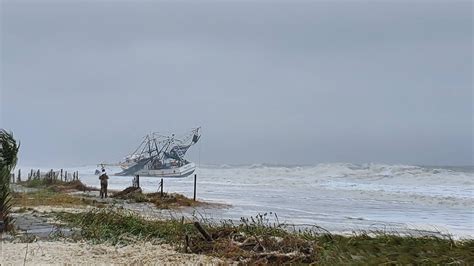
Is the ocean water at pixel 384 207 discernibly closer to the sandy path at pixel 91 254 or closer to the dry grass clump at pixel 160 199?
the dry grass clump at pixel 160 199

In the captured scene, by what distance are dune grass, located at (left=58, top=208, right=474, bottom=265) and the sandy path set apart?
0.52 m

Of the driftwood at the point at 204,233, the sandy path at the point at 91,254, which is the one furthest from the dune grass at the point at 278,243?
the sandy path at the point at 91,254

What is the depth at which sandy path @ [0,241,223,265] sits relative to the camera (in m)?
11.0

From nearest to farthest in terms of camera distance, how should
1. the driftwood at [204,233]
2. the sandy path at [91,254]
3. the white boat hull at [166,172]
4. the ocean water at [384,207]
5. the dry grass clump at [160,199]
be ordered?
the sandy path at [91,254], the driftwood at [204,233], the ocean water at [384,207], the dry grass clump at [160,199], the white boat hull at [166,172]

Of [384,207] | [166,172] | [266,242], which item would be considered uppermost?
[166,172]

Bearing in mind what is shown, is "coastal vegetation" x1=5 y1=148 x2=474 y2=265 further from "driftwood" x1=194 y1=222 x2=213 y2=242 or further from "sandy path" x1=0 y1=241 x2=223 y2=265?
"sandy path" x1=0 y1=241 x2=223 y2=265

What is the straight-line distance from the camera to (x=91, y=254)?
38.5 ft

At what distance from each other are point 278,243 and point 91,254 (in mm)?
3592

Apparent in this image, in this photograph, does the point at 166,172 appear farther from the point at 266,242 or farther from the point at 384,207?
the point at 266,242

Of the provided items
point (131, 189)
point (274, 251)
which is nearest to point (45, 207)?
point (131, 189)

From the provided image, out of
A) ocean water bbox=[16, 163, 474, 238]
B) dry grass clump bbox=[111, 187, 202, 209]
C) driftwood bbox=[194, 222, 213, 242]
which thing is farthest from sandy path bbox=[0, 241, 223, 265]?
dry grass clump bbox=[111, 187, 202, 209]

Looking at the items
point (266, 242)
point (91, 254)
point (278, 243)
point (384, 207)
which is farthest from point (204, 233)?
point (384, 207)

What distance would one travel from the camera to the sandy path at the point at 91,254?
11.0 metres

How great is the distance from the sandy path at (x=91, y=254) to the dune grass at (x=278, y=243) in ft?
1.72
